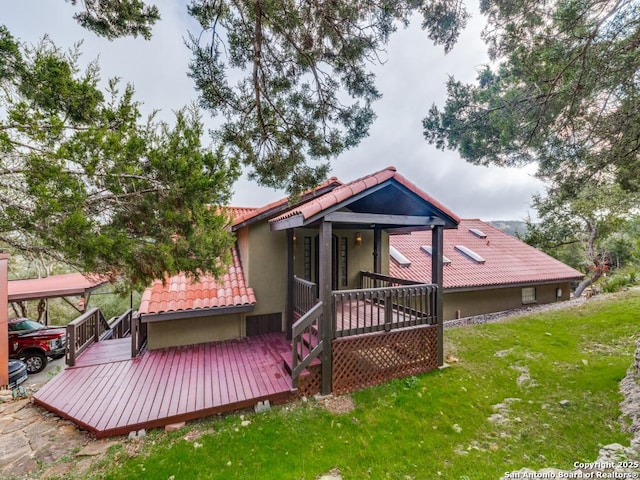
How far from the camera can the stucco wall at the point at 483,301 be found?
1116cm

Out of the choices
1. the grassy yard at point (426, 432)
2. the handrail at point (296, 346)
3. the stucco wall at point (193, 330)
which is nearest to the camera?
the grassy yard at point (426, 432)

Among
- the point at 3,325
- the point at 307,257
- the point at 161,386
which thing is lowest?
the point at 161,386

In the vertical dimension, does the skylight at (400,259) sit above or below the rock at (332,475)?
above

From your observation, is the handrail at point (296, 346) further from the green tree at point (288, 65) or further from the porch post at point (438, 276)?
the porch post at point (438, 276)

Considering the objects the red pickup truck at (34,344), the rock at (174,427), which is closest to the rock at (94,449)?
the rock at (174,427)

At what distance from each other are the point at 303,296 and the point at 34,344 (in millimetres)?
9824

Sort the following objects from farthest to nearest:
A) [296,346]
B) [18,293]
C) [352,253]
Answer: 1. [352,253]
2. [18,293]
3. [296,346]

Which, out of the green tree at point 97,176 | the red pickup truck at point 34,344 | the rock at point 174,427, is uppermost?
the green tree at point 97,176

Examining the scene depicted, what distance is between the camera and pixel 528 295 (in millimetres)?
13438

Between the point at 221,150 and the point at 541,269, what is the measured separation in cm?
1651

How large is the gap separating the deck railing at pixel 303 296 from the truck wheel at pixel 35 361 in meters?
9.31

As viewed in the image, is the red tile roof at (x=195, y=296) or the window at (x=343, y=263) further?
the window at (x=343, y=263)

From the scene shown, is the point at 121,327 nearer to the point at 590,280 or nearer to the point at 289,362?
the point at 289,362

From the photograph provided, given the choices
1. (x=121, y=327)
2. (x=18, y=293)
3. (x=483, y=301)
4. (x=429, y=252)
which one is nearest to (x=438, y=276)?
(x=429, y=252)
